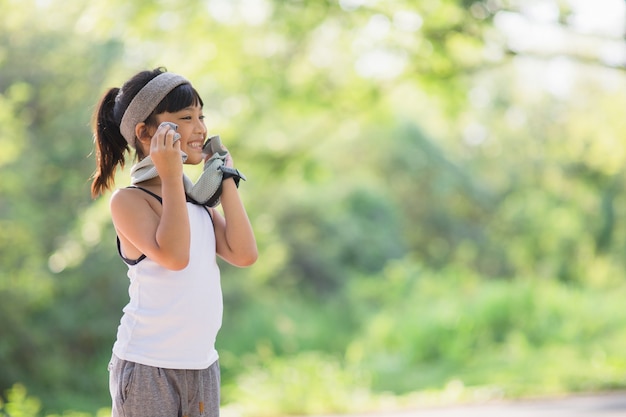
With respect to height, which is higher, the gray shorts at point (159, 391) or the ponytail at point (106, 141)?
the ponytail at point (106, 141)

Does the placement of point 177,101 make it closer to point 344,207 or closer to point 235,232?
point 235,232

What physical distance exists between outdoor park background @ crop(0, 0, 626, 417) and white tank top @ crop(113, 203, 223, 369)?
12.4 ft

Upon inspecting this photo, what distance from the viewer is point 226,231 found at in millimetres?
2270

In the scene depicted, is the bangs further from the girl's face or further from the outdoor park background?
the outdoor park background

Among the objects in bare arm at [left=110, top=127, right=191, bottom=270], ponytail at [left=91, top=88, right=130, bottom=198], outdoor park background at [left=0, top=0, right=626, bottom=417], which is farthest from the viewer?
outdoor park background at [left=0, top=0, right=626, bottom=417]

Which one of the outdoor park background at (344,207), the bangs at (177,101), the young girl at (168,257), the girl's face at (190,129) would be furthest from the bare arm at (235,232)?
the outdoor park background at (344,207)

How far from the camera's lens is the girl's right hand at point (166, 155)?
2107 mm

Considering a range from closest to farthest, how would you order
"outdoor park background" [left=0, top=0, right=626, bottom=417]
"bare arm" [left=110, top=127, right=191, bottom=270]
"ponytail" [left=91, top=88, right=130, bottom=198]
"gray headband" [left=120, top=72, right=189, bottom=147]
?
"bare arm" [left=110, top=127, right=191, bottom=270], "gray headband" [left=120, top=72, right=189, bottom=147], "ponytail" [left=91, top=88, right=130, bottom=198], "outdoor park background" [left=0, top=0, right=626, bottom=417]

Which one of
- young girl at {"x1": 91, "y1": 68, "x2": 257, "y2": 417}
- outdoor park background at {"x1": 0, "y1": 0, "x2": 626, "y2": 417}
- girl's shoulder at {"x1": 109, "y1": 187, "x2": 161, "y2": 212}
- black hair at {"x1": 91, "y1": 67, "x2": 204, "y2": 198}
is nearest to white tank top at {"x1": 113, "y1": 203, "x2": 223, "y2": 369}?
young girl at {"x1": 91, "y1": 68, "x2": 257, "y2": 417}

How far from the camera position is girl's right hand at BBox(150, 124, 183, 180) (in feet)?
6.91

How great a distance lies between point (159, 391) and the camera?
2123 mm

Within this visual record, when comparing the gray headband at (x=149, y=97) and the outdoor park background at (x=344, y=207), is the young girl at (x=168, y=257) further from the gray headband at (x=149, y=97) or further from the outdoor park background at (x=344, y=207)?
the outdoor park background at (x=344, y=207)

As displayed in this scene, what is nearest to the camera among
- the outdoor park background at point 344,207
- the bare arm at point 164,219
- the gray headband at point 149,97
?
the bare arm at point 164,219

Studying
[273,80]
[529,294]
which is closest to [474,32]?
[273,80]
